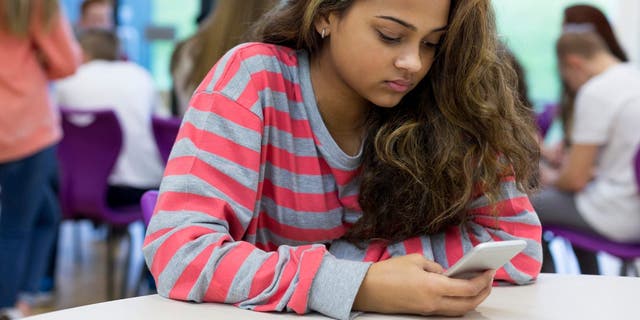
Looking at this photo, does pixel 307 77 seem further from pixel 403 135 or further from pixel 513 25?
pixel 513 25

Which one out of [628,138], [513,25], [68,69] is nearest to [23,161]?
[68,69]

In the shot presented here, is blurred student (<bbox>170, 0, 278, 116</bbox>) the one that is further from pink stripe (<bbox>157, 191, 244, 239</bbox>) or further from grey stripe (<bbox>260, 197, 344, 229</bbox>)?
pink stripe (<bbox>157, 191, 244, 239</bbox>)

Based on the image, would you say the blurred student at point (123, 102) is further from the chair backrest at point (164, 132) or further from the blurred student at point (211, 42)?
the blurred student at point (211, 42)

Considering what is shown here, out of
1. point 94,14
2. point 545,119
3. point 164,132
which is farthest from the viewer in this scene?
point 94,14

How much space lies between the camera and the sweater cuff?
1.05 m

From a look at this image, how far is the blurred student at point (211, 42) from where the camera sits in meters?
2.89

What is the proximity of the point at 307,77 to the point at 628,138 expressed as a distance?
1934 mm

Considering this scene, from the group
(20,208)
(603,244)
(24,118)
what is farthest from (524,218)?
(20,208)

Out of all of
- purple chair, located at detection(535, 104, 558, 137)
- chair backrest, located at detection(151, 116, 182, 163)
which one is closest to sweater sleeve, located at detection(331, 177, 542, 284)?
chair backrest, located at detection(151, 116, 182, 163)

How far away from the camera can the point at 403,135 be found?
1.33m

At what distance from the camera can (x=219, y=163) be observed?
1194 mm

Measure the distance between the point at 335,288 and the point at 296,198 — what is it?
12.0 inches

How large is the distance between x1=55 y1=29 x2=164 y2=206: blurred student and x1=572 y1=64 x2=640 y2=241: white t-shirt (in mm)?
1720

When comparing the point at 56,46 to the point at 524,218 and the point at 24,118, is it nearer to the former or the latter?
the point at 24,118
